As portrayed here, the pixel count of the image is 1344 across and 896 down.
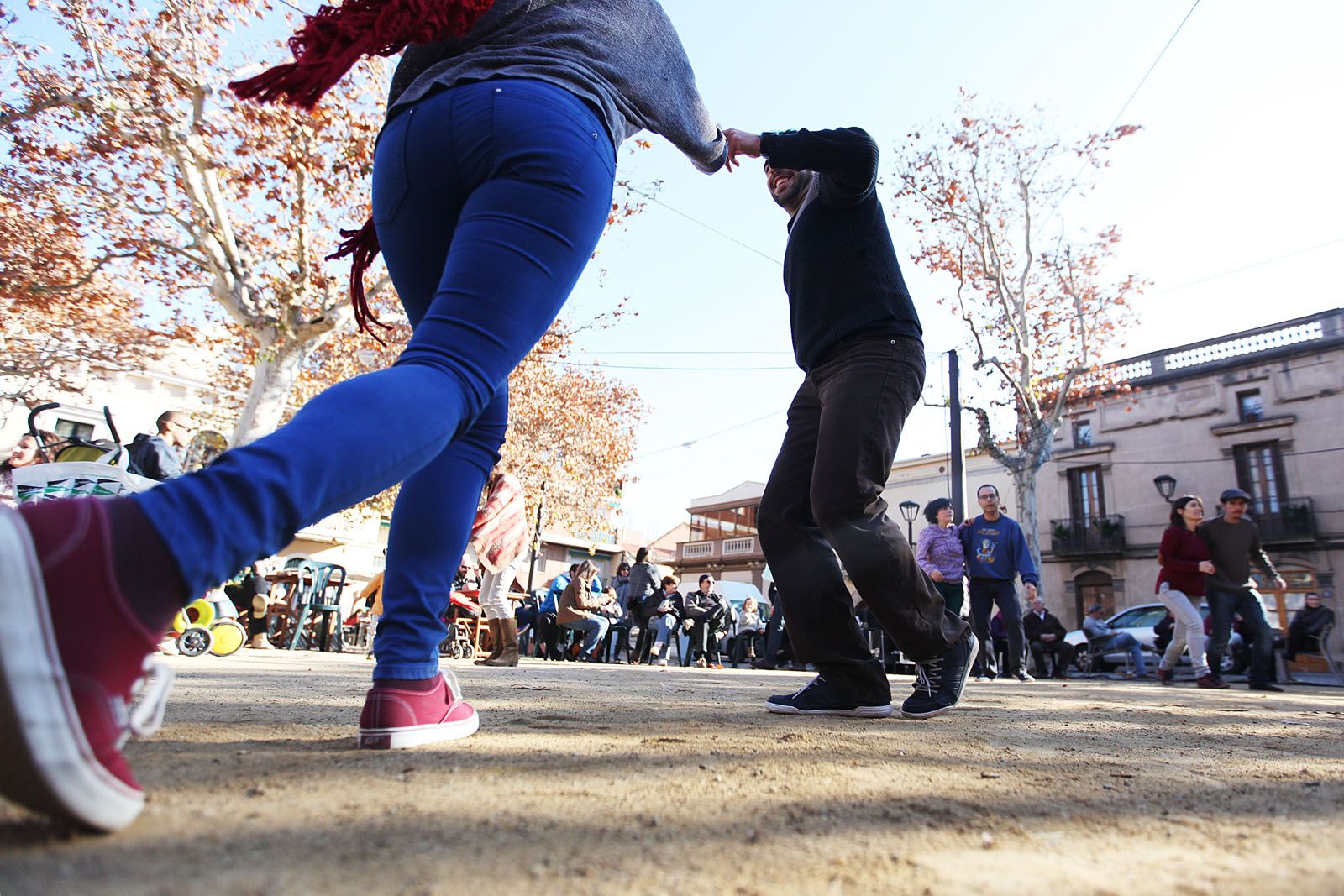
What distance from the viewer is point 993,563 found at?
753cm

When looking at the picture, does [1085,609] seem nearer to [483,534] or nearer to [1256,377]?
[1256,377]

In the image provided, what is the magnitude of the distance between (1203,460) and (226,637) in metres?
28.2

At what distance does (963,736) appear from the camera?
1810mm

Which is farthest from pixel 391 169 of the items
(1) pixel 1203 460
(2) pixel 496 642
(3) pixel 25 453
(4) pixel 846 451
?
(1) pixel 1203 460

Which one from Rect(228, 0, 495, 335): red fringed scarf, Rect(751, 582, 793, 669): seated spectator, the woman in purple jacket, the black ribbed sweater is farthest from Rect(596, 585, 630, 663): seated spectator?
Rect(228, 0, 495, 335): red fringed scarf

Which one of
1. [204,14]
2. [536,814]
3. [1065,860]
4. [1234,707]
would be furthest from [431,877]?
[204,14]

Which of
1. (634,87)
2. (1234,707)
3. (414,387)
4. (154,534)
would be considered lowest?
(1234,707)

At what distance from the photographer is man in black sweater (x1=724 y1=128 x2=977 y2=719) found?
7.56 ft

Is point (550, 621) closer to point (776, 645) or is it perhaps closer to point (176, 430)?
point (776, 645)

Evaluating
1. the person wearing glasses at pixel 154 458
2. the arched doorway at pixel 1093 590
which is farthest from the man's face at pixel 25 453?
the arched doorway at pixel 1093 590

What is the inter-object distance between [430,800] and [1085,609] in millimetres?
30426

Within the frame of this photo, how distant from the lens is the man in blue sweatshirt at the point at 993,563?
24.6 ft

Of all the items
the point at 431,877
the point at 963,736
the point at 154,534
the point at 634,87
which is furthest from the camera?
the point at 963,736

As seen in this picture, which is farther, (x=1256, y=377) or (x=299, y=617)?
(x=1256, y=377)
